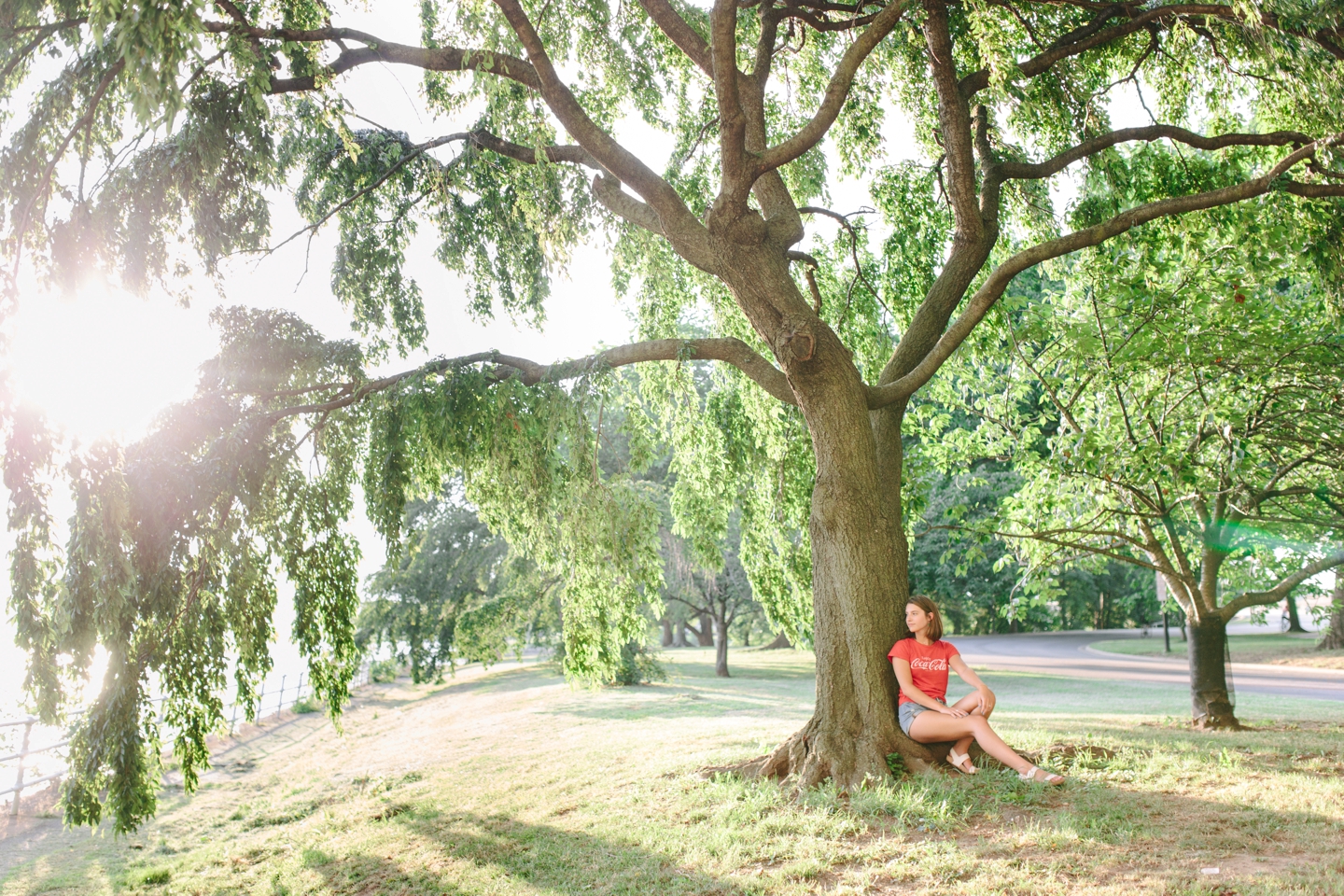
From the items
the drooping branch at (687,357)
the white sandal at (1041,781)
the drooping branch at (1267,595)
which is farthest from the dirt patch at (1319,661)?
the drooping branch at (687,357)

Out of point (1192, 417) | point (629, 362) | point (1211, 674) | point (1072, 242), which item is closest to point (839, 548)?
point (629, 362)

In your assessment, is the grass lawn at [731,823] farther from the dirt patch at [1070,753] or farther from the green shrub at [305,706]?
the green shrub at [305,706]

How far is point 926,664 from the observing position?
6363mm

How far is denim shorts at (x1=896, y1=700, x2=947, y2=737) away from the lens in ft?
20.7

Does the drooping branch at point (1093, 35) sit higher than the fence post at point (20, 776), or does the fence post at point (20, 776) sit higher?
the drooping branch at point (1093, 35)

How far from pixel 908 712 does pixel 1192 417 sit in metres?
5.34

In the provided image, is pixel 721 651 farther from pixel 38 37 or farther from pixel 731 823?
pixel 38 37

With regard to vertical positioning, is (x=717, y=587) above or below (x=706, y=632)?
above

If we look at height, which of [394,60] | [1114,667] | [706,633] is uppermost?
[394,60]

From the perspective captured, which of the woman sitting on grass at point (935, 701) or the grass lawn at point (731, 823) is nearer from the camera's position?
the grass lawn at point (731, 823)

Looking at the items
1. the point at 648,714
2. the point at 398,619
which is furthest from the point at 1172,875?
the point at 398,619

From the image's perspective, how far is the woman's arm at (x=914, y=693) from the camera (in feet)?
20.4

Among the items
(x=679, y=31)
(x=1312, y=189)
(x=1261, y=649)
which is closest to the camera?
(x=1312, y=189)

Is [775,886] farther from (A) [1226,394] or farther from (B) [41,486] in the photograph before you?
(A) [1226,394]
